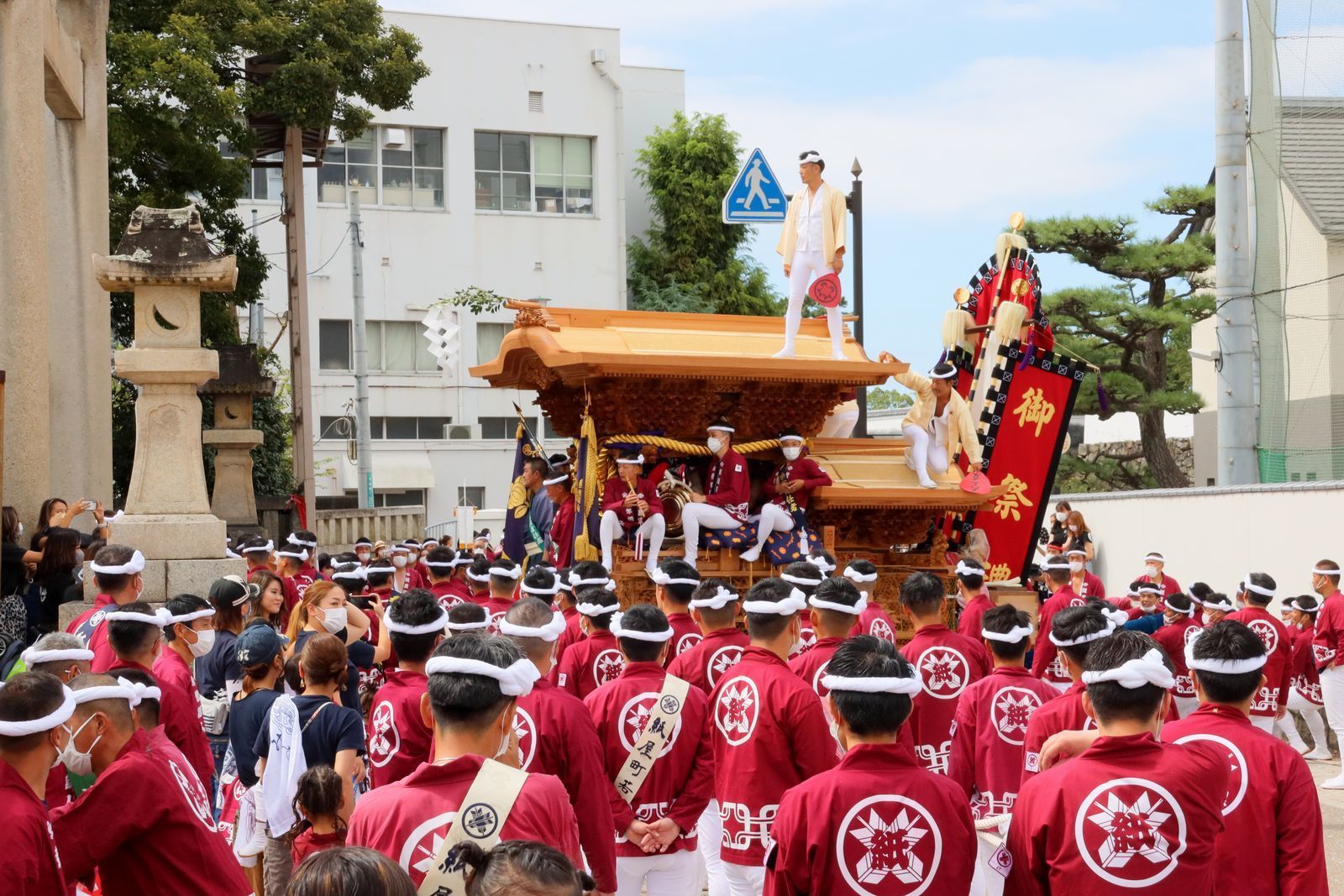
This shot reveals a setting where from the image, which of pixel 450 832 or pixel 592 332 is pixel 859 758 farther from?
pixel 592 332

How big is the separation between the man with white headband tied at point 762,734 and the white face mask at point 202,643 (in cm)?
283

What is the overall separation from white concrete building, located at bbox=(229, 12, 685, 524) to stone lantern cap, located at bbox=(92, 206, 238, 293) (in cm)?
2278

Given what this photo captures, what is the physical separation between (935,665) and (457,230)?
29596mm

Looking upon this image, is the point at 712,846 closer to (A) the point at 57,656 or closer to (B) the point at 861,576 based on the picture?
(B) the point at 861,576

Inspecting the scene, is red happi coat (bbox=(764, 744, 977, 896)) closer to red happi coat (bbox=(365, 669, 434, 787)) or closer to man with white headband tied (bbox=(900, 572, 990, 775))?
red happi coat (bbox=(365, 669, 434, 787))

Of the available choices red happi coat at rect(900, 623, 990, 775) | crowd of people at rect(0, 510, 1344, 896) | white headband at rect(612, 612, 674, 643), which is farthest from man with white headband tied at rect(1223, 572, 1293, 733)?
white headband at rect(612, 612, 674, 643)

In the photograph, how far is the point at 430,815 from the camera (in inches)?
139

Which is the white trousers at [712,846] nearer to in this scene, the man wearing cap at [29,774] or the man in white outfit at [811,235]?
the man wearing cap at [29,774]

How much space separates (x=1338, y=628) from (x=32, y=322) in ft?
41.0

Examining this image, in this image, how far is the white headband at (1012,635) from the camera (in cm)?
618

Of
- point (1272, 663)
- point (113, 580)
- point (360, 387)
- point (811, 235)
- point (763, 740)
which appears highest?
point (811, 235)

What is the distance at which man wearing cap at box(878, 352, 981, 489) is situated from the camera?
1486cm

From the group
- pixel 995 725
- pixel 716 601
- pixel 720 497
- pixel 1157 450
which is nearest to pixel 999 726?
pixel 995 725

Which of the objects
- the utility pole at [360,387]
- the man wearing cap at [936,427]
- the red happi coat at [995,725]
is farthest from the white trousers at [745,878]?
the utility pole at [360,387]
